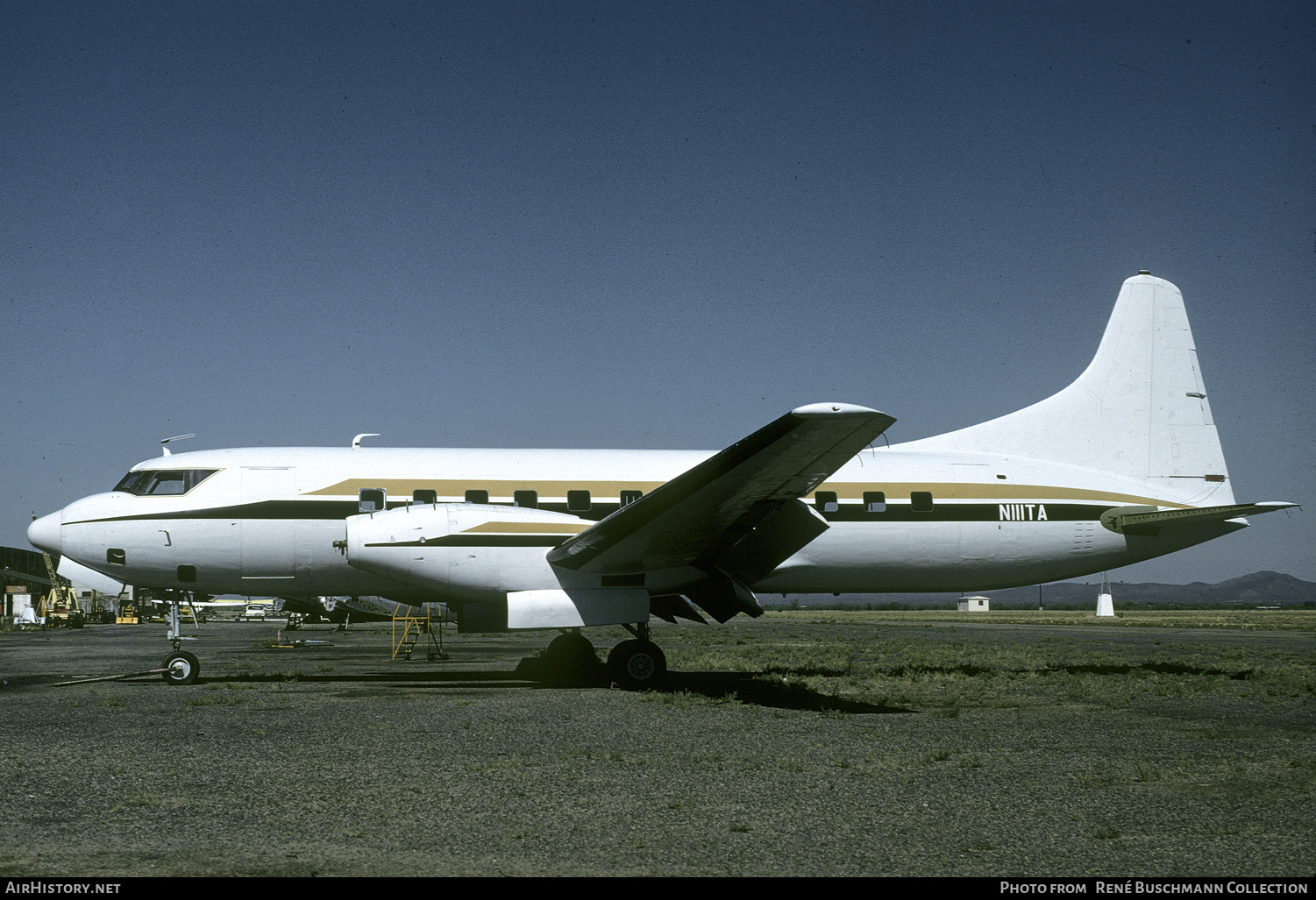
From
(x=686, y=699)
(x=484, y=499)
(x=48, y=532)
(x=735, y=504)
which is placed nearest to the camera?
(x=686, y=699)

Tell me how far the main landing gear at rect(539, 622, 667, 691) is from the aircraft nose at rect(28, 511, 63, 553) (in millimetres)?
8336

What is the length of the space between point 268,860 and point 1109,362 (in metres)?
18.0

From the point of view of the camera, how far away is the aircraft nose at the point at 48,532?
1545cm

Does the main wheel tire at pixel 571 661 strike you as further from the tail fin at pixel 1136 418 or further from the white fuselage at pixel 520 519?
the tail fin at pixel 1136 418

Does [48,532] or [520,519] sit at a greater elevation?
[48,532]

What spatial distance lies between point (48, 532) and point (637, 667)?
9.95 m

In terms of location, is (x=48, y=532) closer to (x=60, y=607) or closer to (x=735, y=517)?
(x=735, y=517)

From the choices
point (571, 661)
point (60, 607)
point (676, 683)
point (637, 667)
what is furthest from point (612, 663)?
point (60, 607)

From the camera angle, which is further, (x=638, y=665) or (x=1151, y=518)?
(x=1151, y=518)

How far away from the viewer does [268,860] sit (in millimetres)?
5168

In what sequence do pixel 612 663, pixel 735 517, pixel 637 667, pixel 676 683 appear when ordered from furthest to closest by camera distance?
pixel 676 683 < pixel 612 663 < pixel 637 667 < pixel 735 517

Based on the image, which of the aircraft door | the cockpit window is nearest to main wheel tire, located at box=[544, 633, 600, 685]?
the aircraft door

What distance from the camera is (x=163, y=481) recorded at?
1595 cm

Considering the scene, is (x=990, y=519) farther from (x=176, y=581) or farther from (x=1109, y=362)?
(x=176, y=581)
